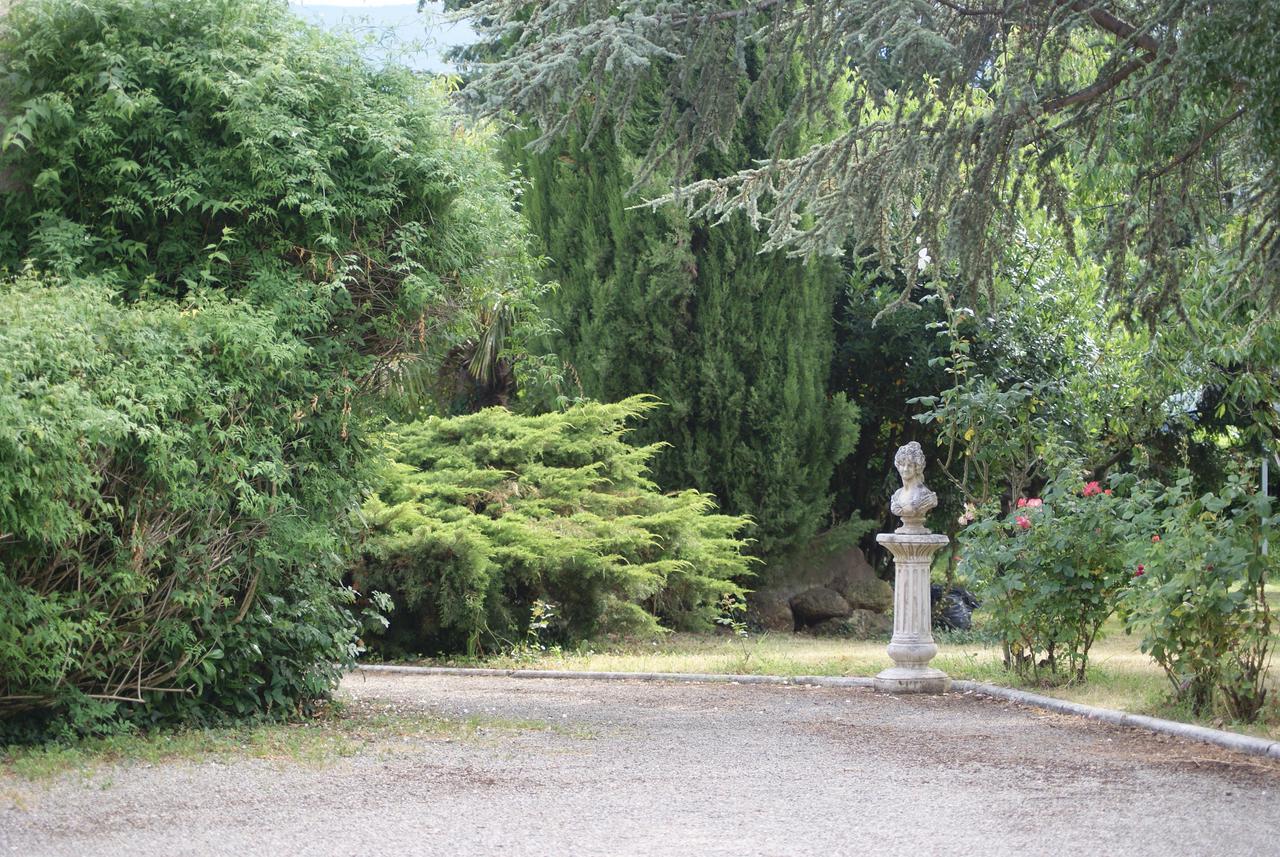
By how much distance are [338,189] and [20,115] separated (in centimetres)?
163

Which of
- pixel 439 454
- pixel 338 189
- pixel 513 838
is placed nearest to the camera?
pixel 513 838

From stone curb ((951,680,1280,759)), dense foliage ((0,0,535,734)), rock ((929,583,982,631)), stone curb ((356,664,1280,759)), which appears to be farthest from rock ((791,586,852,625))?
dense foliage ((0,0,535,734))

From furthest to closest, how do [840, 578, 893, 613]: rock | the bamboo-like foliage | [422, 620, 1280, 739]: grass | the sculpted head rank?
[840, 578, 893, 613]: rock, the sculpted head, [422, 620, 1280, 739]: grass, the bamboo-like foliage

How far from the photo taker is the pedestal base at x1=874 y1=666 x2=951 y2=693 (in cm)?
969

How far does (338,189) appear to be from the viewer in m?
7.38

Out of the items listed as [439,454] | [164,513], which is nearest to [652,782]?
[164,513]

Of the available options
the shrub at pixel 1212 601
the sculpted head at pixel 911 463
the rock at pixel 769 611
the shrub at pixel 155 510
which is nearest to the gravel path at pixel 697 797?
the shrub at pixel 1212 601

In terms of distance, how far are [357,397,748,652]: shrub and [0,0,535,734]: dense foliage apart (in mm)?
4193

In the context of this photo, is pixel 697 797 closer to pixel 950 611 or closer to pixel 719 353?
pixel 719 353

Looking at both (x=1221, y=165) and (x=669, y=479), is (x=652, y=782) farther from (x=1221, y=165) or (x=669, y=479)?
(x=669, y=479)

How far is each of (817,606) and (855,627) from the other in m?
0.52

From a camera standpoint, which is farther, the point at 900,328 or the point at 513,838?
the point at 900,328

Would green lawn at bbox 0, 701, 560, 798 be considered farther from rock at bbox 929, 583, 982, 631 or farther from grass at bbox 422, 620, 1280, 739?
rock at bbox 929, 583, 982, 631

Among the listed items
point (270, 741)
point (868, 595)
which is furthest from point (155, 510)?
point (868, 595)
